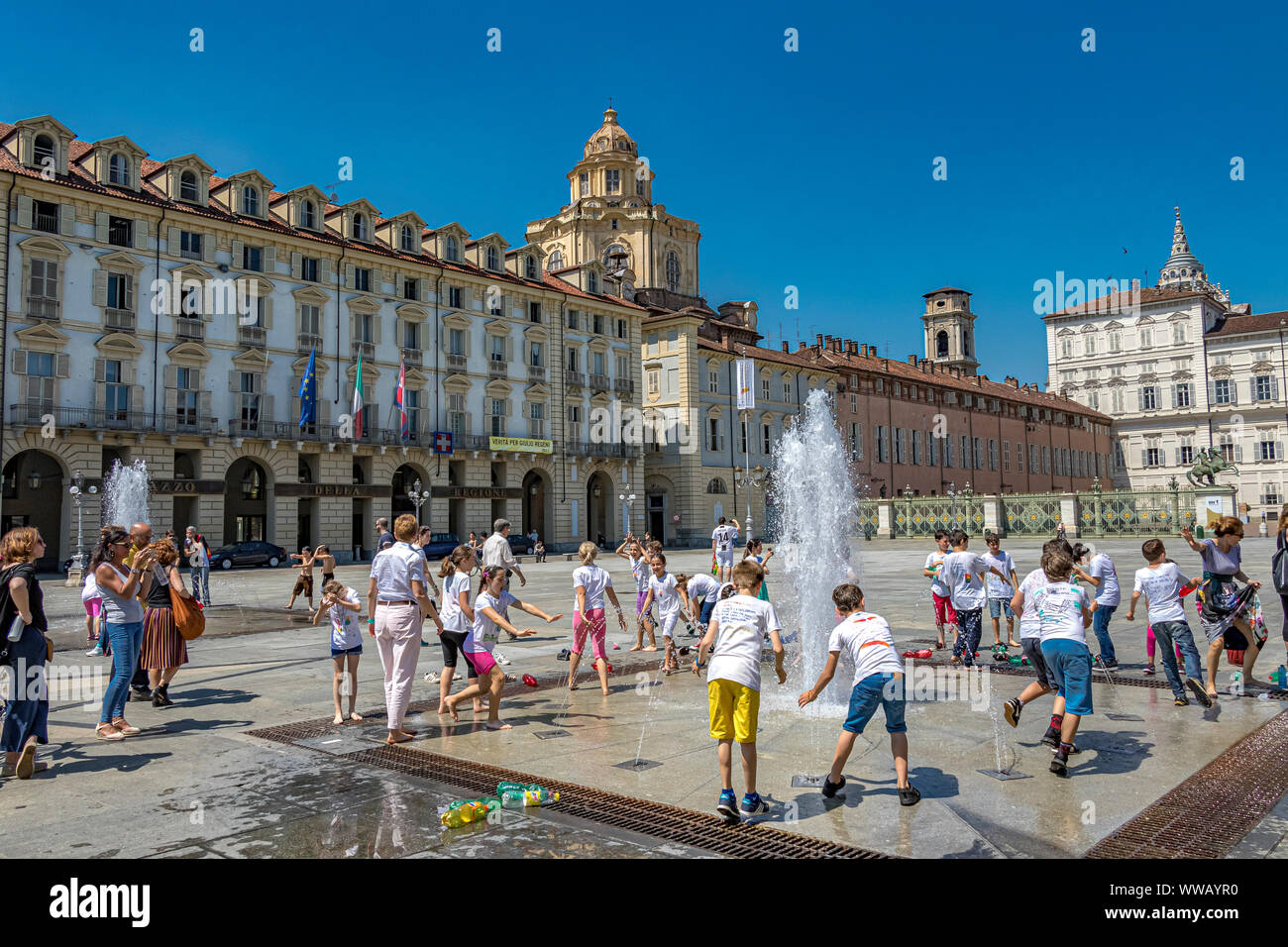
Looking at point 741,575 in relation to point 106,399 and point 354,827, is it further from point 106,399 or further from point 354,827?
point 106,399

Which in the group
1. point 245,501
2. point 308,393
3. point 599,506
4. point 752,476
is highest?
point 308,393

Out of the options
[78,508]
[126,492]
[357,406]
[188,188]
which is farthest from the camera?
[357,406]

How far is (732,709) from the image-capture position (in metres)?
5.65

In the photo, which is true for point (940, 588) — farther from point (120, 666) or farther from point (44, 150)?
point (44, 150)

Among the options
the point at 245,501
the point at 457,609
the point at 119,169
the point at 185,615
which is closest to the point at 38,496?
the point at 245,501

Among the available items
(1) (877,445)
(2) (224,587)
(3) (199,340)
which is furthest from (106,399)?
(1) (877,445)

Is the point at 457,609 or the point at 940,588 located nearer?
the point at 457,609

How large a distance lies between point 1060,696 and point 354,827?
195 inches

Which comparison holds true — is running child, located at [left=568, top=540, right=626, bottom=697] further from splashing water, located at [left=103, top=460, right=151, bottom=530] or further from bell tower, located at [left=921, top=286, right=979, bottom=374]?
bell tower, located at [left=921, top=286, right=979, bottom=374]

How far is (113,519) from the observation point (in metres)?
35.0

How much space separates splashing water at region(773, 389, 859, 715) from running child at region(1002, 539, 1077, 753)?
1912 mm

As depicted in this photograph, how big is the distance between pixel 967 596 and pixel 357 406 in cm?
3521

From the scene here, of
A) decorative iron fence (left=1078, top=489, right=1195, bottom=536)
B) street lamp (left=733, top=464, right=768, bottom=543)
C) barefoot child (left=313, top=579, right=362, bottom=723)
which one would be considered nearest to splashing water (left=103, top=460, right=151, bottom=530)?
barefoot child (left=313, top=579, right=362, bottom=723)

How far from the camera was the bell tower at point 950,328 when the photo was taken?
104 metres
